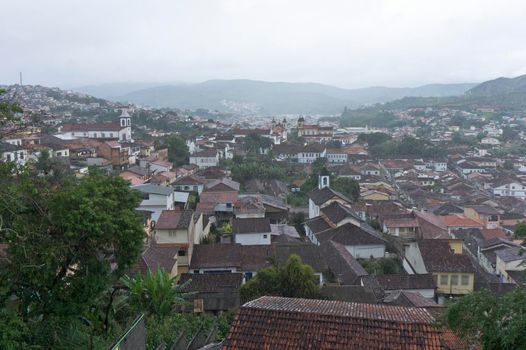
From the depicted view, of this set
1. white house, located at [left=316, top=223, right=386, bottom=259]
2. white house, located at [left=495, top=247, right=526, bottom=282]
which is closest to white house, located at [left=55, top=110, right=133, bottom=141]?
white house, located at [left=316, top=223, right=386, bottom=259]

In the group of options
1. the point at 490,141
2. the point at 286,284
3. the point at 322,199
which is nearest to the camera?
the point at 286,284

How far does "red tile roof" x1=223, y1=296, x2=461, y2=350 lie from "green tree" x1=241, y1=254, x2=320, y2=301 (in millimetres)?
8631

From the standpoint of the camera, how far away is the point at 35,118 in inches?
348

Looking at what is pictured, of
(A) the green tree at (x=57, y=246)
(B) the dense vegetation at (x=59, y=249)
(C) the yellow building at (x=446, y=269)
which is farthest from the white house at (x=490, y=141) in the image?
Result: (A) the green tree at (x=57, y=246)

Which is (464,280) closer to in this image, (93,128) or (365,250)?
(365,250)

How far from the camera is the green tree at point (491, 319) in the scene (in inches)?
248

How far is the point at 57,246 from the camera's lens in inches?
324

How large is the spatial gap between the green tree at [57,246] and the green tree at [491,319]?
5433 mm

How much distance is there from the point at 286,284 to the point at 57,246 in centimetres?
1010

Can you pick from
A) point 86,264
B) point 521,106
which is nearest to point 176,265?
point 86,264

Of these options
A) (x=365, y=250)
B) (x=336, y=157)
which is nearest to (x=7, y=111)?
(x=365, y=250)

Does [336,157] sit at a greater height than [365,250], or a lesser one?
lesser

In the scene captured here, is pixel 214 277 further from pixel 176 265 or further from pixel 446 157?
pixel 446 157

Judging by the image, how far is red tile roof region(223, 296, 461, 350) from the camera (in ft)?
24.9
